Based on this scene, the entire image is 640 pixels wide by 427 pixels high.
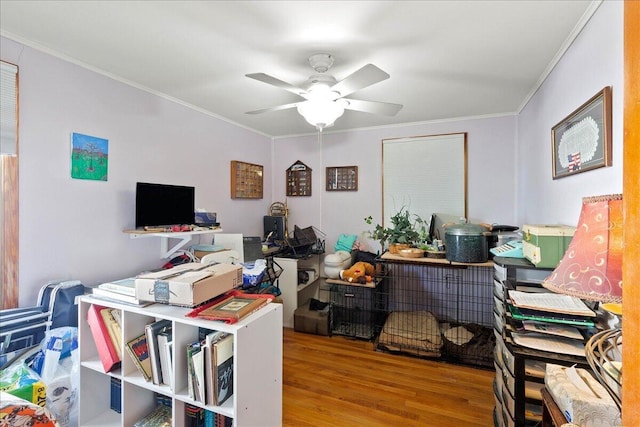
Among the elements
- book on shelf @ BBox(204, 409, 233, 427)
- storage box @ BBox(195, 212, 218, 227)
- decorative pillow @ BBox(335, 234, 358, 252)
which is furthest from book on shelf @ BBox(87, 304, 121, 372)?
decorative pillow @ BBox(335, 234, 358, 252)

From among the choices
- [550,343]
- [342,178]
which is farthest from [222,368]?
[342,178]

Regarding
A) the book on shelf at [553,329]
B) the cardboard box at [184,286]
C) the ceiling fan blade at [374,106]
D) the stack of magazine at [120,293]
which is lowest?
the book on shelf at [553,329]

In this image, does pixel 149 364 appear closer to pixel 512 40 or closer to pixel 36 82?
pixel 36 82

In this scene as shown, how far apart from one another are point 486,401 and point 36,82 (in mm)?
3627

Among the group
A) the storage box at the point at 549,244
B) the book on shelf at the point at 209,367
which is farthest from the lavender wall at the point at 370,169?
the book on shelf at the point at 209,367

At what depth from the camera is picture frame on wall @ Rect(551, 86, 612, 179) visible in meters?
1.31

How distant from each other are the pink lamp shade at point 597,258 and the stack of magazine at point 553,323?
2.04 ft

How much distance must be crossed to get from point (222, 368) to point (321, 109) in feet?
5.19

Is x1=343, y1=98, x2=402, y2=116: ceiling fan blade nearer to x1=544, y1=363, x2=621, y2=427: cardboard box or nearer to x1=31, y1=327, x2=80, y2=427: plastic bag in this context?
x1=544, y1=363, x2=621, y2=427: cardboard box

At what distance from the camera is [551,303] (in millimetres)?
1346

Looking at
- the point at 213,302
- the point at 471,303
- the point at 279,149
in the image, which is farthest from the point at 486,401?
the point at 279,149

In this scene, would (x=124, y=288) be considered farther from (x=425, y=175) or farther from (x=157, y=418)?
(x=425, y=175)

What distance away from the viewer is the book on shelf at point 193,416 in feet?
4.36

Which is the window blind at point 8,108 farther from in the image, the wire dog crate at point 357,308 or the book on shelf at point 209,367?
the wire dog crate at point 357,308
